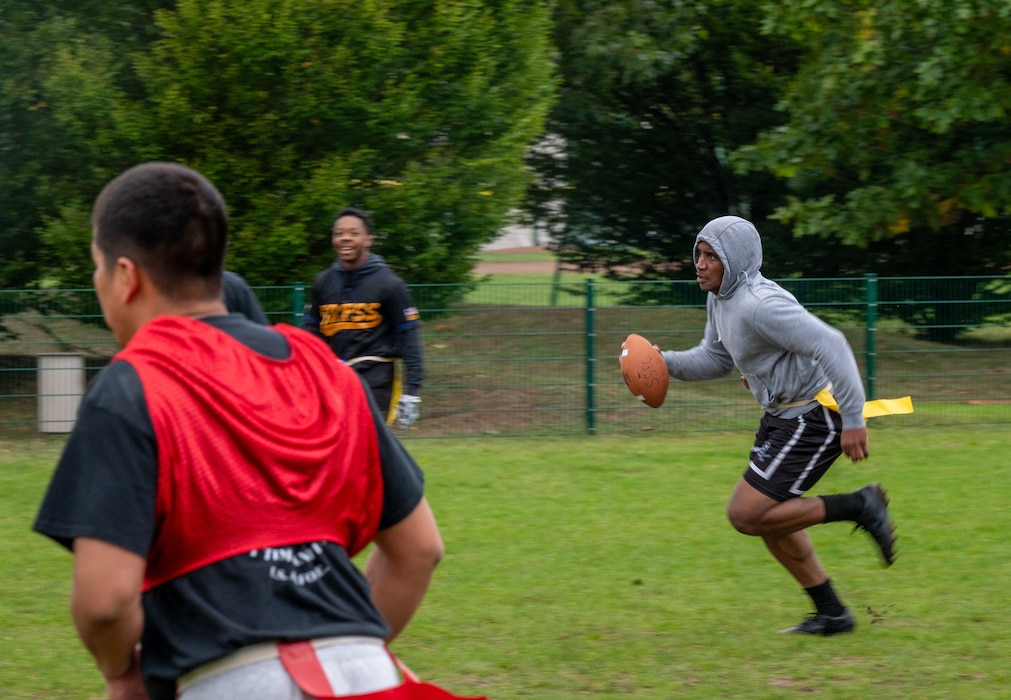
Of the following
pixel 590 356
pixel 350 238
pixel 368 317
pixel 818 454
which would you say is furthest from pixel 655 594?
pixel 590 356

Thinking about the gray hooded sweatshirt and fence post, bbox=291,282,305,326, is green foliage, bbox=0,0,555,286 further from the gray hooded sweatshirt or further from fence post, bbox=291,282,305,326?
the gray hooded sweatshirt

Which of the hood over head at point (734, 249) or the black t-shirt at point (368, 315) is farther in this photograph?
the black t-shirt at point (368, 315)

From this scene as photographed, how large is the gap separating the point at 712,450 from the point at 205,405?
32.7ft

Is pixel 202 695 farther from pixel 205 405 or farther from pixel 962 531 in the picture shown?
pixel 962 531

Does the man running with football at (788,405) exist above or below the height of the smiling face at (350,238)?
below

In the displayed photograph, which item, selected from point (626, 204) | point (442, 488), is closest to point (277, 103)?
point (442, 488)

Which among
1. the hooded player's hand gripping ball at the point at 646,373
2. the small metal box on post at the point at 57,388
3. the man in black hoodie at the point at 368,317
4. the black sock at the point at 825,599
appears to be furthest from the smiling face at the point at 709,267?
the small metal box on post at the point at 57,388

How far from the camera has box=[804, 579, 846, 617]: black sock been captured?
5.82 m

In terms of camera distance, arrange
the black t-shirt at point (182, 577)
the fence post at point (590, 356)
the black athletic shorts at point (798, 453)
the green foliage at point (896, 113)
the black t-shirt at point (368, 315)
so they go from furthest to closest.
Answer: the green foliage at point (896, 113) → the fence post at point (590, 356) → the black t-shirt at point (368, 315) → the black athletic shorts at point (798, 453) → the black t-shirt at point (182, 577)

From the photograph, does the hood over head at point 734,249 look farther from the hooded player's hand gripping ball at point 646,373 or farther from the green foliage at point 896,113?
the green foliage at point 896,113

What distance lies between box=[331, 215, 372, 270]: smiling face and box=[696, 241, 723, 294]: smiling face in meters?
2.70

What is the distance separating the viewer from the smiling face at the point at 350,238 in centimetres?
762

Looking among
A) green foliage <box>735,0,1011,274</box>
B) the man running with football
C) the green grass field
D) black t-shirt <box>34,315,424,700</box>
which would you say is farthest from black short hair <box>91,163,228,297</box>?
green foliage <box>735,0,1011,274</box>

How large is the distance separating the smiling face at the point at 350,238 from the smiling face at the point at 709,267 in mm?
2704
